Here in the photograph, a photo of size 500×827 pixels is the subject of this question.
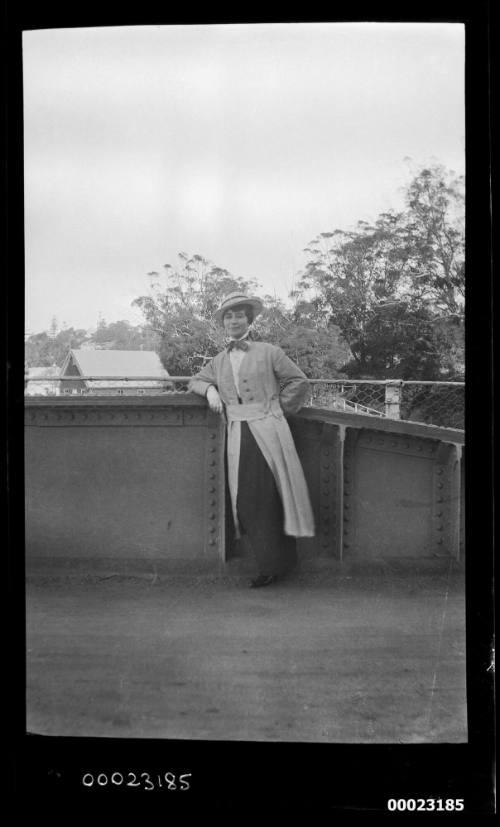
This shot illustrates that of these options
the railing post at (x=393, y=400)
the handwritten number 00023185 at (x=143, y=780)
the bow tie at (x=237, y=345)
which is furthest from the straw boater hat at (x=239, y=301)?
the handwritten number 00023185 at (x=143, y=780)

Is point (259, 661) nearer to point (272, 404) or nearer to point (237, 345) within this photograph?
point (272, 404)

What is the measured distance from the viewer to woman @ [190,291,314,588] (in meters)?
3.29

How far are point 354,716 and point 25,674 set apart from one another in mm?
1400

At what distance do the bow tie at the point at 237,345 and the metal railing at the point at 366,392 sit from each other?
0.22 metres

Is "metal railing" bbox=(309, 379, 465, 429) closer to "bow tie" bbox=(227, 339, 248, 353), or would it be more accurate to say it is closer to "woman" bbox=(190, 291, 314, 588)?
"woman" bbox=(190, 291, 314, 588)

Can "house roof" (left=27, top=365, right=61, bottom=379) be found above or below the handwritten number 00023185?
above

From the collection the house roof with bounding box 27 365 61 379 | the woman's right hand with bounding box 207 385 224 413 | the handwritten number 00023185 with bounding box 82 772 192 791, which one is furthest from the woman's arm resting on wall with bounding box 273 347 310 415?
the handwritten number 00023185 with bounding box 82 772 192 791

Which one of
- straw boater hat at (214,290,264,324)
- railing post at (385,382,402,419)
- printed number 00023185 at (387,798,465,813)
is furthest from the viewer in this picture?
railing post at (385,382,402,419)

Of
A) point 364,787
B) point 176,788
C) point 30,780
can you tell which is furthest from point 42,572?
point 364,787

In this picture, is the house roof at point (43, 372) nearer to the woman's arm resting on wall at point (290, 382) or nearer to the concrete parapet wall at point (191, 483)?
the concrete parapet wall at point (191, 483)

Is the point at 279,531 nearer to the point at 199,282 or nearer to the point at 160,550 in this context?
the point at 160,550

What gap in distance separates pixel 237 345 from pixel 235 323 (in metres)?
0.09

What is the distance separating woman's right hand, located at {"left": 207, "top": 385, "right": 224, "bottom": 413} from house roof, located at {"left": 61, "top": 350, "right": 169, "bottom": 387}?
0.67 ft
